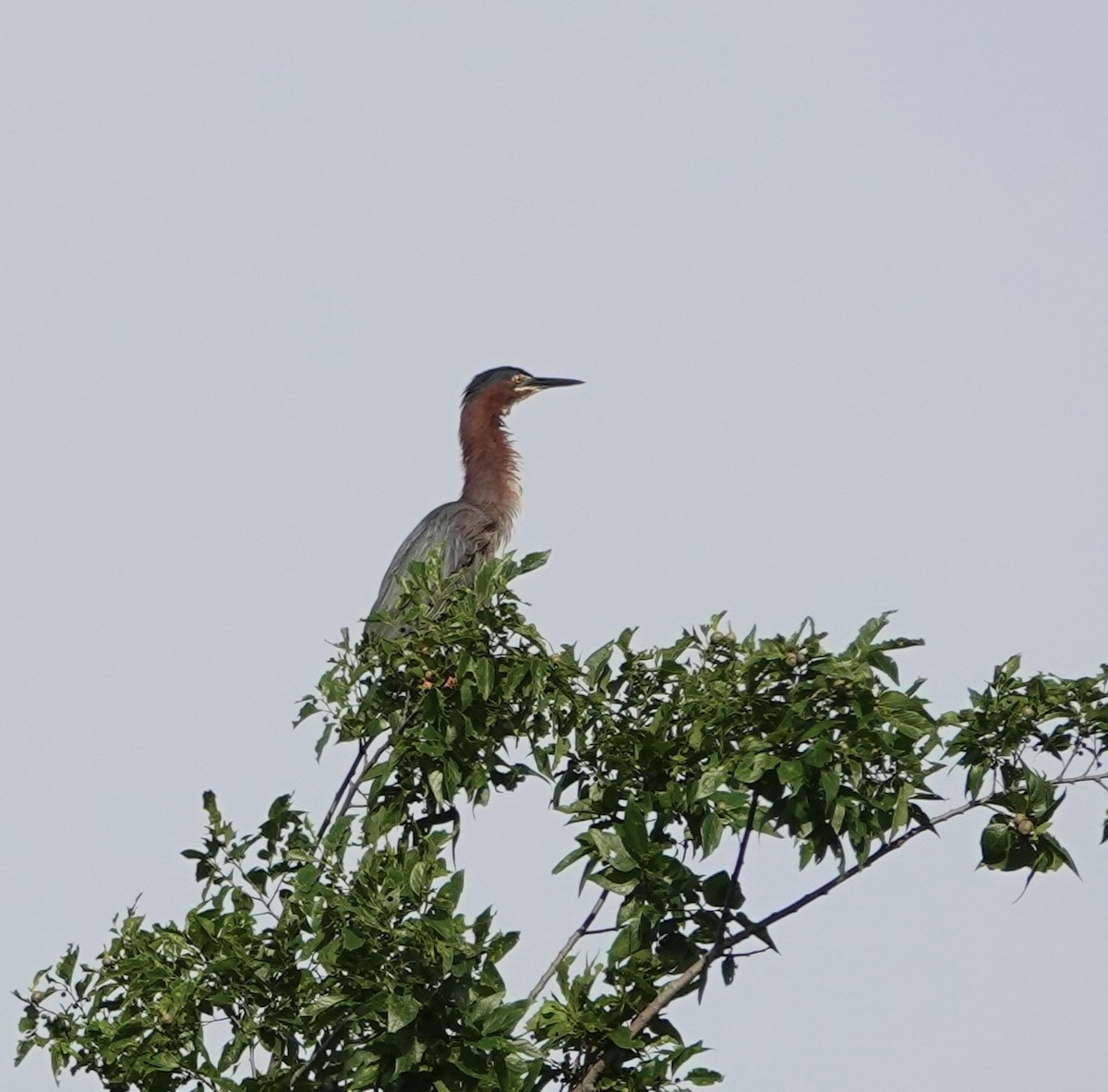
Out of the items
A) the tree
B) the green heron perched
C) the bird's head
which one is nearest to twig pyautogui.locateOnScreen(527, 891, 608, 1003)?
the tree

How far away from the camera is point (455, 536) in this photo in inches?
405

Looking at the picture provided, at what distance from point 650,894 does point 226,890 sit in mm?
1331

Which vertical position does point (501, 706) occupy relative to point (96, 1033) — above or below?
above

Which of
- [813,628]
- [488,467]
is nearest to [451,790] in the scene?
[813,628]

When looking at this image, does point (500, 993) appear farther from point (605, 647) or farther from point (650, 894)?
point (605, 647)

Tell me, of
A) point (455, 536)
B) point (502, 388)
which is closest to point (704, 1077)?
point (455, 536)

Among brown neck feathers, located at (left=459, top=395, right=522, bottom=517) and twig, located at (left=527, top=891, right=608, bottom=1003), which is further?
brown neck feathers, located at (left=459, top=395, right=522, bottom=517)

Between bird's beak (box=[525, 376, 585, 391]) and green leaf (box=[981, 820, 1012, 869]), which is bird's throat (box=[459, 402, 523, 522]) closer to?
bird's beak (box=[525, 376, 585, 391])

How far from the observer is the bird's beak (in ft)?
39.1

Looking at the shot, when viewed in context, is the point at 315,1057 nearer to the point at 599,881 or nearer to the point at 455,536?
the point at 599,881

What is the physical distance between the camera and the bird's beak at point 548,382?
469 inches

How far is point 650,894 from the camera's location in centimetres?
455

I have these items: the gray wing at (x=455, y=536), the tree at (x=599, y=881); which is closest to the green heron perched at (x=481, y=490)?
the gray wing at (x=455, y=536)

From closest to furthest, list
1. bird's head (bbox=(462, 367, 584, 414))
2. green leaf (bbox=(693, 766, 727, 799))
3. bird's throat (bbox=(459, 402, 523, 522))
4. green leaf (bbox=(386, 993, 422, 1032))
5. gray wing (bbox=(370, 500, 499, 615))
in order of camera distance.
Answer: green leaf (bbox=(386, 993, 422, 1032)) < green leaf (bbox=(693, 766, 727, 799)) < gray wing (bbox=(370, 500, 499, 615)) < bird's throat (bbox=(459, 402, 523, 522)) < bird's head (bbox=(462, 367, 584, 414))
